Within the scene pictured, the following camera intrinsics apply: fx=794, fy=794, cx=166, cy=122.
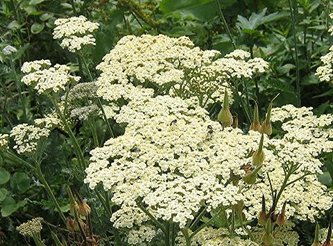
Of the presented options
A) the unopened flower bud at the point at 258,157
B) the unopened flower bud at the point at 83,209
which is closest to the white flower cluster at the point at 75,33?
the unopened flower bud at the point at 83,209

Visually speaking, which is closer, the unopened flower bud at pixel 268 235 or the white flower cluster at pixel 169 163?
the white flower cluster at pixel 169 163

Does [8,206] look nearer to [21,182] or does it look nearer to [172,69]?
[21,182]

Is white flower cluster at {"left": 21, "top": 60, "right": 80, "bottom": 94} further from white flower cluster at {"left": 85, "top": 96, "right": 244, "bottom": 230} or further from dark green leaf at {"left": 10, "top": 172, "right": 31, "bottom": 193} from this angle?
dark green leaf at {"left": 10, "top": 172, "right": 31, "bottom": 193}

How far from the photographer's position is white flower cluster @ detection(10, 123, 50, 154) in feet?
7.72

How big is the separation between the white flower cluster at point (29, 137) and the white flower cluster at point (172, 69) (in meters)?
0.21

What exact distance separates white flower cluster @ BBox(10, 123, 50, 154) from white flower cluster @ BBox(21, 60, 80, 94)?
0.14m

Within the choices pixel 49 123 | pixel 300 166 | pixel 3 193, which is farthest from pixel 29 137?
pixel 300 166

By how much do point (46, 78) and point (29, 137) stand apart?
19 centimetres

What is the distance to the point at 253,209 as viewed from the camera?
2174 millimetres

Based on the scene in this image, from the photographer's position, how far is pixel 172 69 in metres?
2.38

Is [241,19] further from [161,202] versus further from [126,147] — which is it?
[161,202]

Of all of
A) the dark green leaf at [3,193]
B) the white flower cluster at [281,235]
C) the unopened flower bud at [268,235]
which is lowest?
the white flower cluster at [281,235]

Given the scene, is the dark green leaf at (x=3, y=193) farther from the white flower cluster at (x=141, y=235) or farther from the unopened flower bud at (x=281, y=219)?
the unopened flower bud at (x=281, y=219)

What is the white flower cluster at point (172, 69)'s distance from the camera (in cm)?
237
